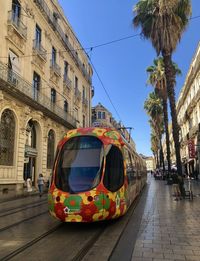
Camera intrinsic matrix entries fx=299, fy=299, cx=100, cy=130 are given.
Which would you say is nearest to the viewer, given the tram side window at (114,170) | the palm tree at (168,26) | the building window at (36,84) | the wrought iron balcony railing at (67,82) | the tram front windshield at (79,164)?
the tram front windshield at (79,164)

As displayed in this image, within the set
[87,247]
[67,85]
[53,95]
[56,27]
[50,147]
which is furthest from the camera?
[67,85]

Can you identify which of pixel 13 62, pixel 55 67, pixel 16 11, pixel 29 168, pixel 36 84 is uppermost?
pixel 16 11

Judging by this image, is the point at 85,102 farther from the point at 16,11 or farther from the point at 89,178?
the point at 89,178

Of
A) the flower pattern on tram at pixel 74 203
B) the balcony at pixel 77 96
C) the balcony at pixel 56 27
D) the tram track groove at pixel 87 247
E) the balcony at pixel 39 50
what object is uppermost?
the balcony at pixel 56 27

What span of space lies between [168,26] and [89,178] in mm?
14044

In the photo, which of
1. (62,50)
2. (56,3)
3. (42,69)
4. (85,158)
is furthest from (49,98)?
(85,158)

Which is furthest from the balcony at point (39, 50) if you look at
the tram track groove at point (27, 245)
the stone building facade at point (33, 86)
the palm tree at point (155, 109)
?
the palm tree at point (155, 109)

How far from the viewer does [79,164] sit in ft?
30.2

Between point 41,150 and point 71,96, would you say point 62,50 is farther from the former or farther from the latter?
point 41,150

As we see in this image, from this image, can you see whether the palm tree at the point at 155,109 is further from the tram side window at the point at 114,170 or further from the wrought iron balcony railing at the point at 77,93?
the tram side window at the point at 114,170

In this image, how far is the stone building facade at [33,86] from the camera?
65.5ft

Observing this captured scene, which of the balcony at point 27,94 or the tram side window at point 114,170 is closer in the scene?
the tram side window at point 114,170

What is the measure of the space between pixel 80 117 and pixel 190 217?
29.7m

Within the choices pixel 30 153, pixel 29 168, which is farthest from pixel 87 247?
pixel 29 168
